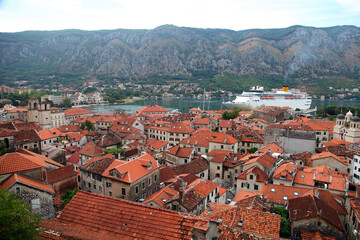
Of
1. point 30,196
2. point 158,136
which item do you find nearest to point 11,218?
point 30,196

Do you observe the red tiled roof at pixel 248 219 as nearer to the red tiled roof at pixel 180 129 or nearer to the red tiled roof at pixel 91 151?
the red tiled roof at pixel 91 151

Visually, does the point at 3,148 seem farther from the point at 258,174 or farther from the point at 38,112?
the point at 38,112

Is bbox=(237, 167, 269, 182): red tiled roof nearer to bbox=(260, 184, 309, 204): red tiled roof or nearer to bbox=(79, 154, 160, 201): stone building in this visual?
bbox=(260, 184, 309, 204): red tiled roof

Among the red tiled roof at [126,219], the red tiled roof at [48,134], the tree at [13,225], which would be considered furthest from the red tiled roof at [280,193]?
the red tiled roof at [48,134]

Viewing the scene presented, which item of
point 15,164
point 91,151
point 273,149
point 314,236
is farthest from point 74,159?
point 314,236

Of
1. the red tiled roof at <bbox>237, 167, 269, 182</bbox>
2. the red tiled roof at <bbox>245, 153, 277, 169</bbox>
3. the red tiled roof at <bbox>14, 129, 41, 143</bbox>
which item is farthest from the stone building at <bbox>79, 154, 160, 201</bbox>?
the red tiled roof at <bbox>245, 153, 277, 169</bbox>

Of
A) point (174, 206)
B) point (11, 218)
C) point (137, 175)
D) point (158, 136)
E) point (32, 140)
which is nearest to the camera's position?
point (11, 218)

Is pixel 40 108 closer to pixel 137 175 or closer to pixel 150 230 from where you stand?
pixel 137 175
